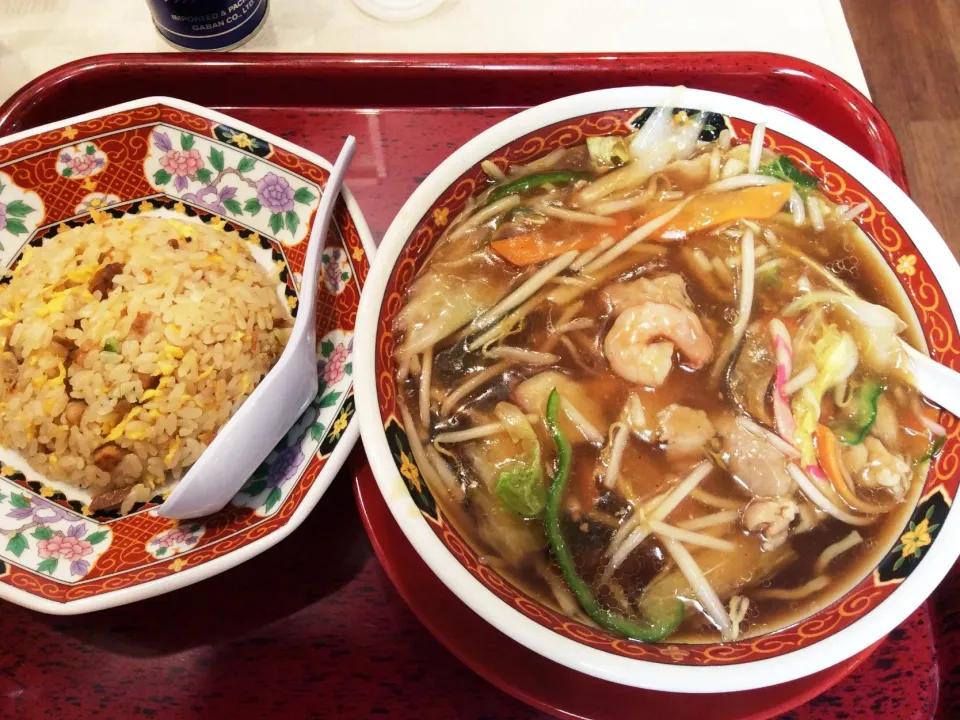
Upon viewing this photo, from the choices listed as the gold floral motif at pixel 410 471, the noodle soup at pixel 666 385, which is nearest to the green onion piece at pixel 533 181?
the noodle soup at pixel 666 385

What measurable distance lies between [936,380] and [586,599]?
72cm

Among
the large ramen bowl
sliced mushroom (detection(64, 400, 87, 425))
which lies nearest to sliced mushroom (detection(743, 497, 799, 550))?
the large ramen bowl

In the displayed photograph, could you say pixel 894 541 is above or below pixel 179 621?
below

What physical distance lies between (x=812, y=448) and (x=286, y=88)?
4.64ft

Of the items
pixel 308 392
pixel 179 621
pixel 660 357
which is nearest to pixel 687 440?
pixel 660 357

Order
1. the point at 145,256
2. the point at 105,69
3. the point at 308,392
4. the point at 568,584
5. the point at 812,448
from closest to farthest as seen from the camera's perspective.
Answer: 1. the point at 568,584
2. the point at 812,448
3. the point at 308,392
4. the point at 145,256
5. the point at 105,69

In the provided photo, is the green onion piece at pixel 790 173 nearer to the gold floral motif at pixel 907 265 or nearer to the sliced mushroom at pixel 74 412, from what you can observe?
the gold floral motif at pixel 907 265

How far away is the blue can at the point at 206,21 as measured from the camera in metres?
1.62

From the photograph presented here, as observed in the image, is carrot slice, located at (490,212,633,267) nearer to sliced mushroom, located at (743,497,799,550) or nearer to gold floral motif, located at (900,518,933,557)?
sliced mushroom, located at (743,497,799,550)

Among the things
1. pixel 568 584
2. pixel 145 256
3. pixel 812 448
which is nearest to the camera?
pixel 568 584

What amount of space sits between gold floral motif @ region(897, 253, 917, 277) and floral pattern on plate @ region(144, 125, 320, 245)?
3.80ft

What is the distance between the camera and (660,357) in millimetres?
1193

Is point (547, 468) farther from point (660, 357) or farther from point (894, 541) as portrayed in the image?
point (894, 541)

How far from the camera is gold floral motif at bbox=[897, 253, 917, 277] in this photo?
3.99 ft
